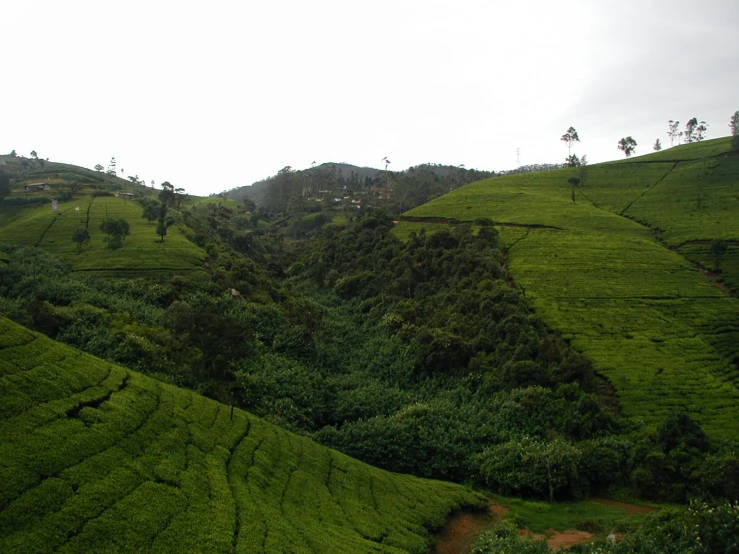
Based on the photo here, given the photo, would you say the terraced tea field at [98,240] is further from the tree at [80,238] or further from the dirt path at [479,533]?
the dirt path at [479,533]

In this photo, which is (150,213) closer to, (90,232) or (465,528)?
(90,232)

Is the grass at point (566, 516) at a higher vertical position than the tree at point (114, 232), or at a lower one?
lower

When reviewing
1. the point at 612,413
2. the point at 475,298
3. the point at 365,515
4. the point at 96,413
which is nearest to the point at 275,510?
the point at 365,515

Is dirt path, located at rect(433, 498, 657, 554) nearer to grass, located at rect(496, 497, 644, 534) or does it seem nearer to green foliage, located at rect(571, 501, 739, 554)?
grass, located at rect(496, 497, 644, 534)

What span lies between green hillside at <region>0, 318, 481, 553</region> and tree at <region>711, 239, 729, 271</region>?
43.5m

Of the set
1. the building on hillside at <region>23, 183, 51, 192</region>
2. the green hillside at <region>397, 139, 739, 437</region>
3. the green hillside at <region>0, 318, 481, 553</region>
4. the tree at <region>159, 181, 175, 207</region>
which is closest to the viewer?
the green hillside at <region>0, 318, 481, 553</region>

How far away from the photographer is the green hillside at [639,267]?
3406cm

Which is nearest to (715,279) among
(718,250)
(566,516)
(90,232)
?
(718,250)

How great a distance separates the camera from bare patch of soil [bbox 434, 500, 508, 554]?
19.1 meters

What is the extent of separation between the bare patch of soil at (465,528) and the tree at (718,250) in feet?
136

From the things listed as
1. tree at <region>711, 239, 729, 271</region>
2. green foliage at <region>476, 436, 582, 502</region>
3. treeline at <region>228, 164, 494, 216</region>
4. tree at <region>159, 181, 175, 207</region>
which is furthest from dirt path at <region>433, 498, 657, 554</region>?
tree at <region>159, 181, 175, 207</region>

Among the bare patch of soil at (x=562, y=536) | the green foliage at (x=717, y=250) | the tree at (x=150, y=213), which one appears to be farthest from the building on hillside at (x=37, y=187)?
the green foliage at (x=717, y=250)

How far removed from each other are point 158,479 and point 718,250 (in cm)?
5522

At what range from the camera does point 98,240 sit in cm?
5988
